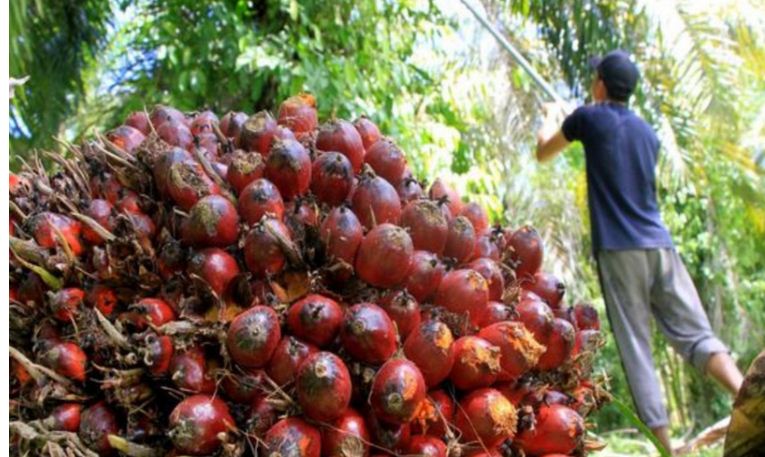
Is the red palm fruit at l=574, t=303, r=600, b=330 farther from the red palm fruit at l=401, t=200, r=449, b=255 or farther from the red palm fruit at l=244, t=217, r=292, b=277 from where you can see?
the red palm fruit at l=244, t=217, r=292, b=277

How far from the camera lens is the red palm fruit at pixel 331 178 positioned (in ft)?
4.16

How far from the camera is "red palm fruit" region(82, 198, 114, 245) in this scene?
4.11 feet

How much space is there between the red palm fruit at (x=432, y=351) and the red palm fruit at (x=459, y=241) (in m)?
0.18

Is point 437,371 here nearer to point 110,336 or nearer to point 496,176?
point 110,336

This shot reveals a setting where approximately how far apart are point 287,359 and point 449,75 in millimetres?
7815

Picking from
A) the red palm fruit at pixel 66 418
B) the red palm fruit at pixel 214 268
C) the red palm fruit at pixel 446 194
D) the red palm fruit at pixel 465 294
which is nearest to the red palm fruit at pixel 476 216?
the red palm fruit at pixel 446 194

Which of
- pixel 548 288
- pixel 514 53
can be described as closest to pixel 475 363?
pixel 548 288

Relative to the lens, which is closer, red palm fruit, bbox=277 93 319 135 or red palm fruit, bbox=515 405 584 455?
red palm fruit, bbox=515 405 584 455

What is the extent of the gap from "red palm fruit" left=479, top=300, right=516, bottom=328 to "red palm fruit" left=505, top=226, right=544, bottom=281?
126 millimetres

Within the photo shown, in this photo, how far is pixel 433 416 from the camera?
3.67 feet

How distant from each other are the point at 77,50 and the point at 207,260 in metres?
6.63

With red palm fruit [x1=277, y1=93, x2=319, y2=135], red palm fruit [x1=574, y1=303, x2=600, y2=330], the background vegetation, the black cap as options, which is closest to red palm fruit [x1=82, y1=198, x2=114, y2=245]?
red palm fruit [x1=277, y1=93, x2=319, y2=135]

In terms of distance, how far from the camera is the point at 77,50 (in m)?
7.20

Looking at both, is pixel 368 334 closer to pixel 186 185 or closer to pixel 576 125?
pixel 186 185
